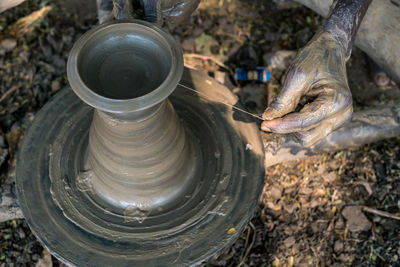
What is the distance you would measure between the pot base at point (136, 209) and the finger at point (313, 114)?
342 millimetres

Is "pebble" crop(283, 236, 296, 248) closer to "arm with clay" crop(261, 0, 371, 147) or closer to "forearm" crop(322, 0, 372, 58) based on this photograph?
"arm with clay" crop(261, 0, 371, 147)

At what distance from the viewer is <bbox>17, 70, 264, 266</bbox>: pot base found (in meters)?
2.03

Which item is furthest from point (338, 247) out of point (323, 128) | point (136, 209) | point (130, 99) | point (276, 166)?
point (130, 99)

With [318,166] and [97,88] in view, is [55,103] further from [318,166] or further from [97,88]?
[318,166]

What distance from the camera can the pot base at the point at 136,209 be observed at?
2.03 meters

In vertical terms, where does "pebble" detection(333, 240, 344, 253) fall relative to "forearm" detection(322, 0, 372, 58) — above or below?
below

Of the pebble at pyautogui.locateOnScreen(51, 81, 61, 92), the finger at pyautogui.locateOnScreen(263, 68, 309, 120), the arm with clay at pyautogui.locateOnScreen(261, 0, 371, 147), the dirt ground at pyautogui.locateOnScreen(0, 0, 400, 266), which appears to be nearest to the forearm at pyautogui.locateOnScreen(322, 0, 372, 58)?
the arm with clay at pyautogui.locateOnScreen(261, 0, 371, 147)

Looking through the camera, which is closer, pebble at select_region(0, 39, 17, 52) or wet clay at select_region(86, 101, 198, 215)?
wet clay at select_region(86, 101, 198, 215)

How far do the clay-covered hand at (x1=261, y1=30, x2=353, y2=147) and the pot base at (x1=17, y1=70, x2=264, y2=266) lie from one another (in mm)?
331

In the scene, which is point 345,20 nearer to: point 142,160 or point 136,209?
point 142,160

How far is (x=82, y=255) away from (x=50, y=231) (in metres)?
0.23

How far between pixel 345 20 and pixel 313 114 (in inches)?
24.0

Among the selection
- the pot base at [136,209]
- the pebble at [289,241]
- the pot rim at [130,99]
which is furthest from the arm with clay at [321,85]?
the pebble at [289,241]

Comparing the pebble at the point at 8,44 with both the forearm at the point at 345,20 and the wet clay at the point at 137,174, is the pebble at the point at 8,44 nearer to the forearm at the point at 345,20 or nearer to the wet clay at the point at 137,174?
the wet clay at the point at 137,174
